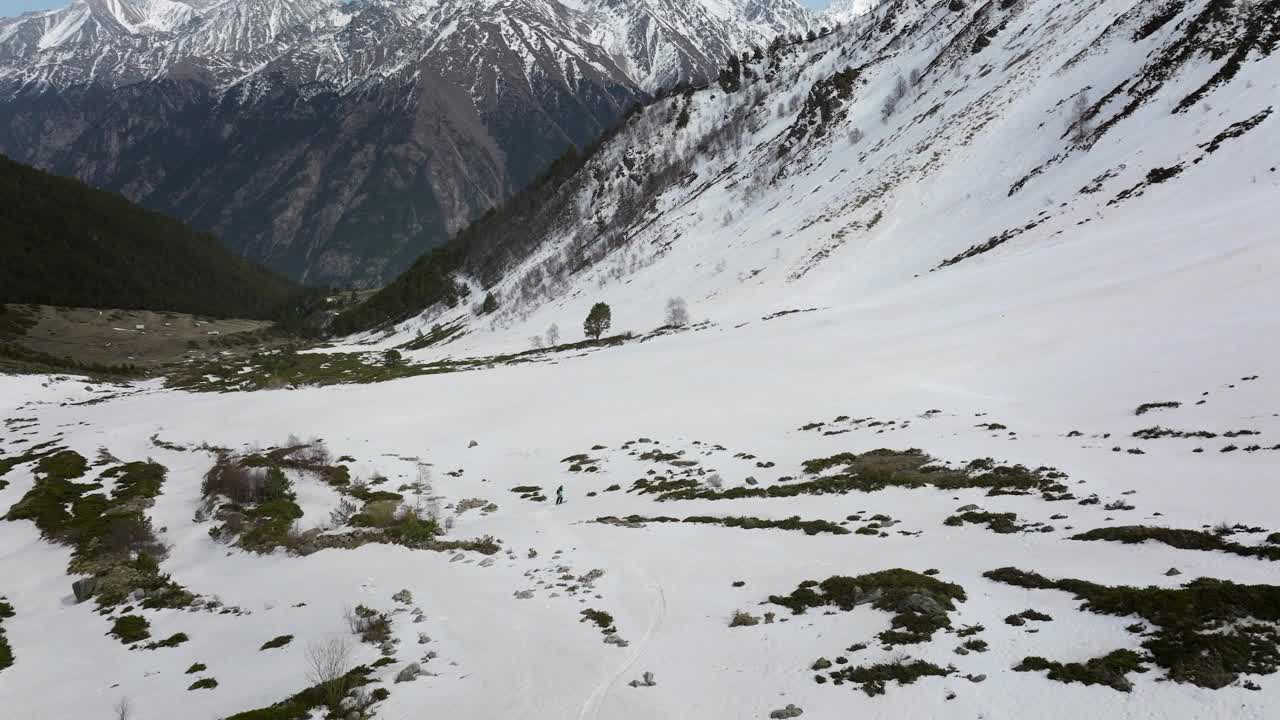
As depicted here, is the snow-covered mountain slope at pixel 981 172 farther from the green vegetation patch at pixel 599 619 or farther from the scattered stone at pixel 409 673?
the scattered stone at pixel 409 673

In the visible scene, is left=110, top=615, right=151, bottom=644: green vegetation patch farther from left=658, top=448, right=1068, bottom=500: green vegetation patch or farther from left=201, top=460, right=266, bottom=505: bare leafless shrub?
left=658, top=448, right=1068, bottom=500: green vegetation patch

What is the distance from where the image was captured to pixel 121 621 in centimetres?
2673

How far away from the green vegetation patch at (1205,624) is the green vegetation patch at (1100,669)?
0.46 metres

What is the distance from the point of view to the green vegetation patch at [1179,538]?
16.5 meters

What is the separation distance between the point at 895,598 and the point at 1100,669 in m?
5.77

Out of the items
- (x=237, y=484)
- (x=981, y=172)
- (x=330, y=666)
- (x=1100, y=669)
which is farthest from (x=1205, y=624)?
(x=981, y=172)

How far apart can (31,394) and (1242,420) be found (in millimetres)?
180362

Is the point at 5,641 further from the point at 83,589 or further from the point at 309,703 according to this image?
the point at 309,703

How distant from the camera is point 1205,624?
510 inches

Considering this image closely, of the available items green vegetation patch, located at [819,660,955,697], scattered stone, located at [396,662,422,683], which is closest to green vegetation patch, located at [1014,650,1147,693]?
green vegetation patch, located at [819,660,955,697]

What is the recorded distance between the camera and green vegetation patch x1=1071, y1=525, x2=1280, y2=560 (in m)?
16.5

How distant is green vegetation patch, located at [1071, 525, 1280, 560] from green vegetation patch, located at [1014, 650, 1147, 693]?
23.0ft

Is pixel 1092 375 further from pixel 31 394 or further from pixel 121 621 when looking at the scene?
pixel 31 394

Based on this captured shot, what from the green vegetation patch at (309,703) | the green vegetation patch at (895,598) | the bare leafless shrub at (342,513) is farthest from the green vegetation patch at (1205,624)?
the bare leafless shrub at (342,513)
